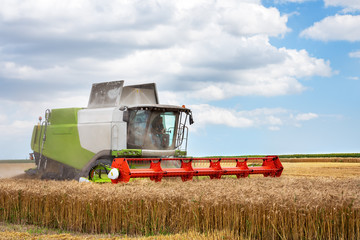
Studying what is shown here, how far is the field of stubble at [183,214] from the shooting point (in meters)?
5.46

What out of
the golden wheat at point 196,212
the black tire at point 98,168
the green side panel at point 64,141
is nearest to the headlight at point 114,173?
the black tire at point 98,168

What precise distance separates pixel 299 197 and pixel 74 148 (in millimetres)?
9003

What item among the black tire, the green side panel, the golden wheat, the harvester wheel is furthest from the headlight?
the green side panel

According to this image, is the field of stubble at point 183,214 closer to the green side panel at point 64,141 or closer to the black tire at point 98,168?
the black tire at point 98,168

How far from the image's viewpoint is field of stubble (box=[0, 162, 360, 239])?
17.9ft

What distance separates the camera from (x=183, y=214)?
6047 mm

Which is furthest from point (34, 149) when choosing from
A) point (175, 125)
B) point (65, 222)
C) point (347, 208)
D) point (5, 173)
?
point (347, 208)

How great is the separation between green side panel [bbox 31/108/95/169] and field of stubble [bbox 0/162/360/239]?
5.28 meters

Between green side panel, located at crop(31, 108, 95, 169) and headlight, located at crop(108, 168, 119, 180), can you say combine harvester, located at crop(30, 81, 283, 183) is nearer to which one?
green side panel, located at crop(31, 108, 95, 169)

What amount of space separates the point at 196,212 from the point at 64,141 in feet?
29.6

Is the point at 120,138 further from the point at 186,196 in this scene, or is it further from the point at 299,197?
the point at 299,197

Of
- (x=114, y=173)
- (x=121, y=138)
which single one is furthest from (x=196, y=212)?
(x=121, y=138)

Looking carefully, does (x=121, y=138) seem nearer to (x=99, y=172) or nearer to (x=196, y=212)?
(x=99, y=172)

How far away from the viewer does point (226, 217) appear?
5.73 metres
